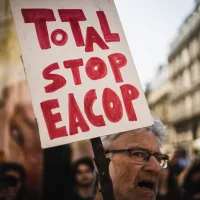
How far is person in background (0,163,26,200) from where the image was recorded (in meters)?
3.71

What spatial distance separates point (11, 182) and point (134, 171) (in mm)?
2036

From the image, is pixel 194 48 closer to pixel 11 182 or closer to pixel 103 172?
pixel 11 182

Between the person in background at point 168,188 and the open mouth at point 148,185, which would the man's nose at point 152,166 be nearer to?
the open mouth at point 148,185

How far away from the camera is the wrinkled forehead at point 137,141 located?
7.43 ft

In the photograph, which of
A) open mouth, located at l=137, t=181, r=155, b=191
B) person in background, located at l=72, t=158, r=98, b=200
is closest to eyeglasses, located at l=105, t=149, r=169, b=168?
open mouth, located at l=137, t=181, r=155, b=191

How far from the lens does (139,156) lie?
223cm

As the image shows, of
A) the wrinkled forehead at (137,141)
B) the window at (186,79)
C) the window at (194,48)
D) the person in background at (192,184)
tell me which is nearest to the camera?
the wrinkled forehead at (137,141)

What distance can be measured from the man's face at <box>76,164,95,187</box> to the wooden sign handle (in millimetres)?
3128

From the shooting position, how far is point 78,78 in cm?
175

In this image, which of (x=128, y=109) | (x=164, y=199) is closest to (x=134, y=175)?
(x=128, y=109)

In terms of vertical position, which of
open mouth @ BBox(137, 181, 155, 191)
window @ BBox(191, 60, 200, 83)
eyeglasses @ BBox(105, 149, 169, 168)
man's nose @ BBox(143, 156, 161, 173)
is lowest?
open mouth @ BBox(137, 181, 155, 191)

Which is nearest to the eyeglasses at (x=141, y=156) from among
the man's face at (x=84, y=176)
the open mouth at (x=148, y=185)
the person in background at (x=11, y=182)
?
the open mouth at (x=148, y=185)

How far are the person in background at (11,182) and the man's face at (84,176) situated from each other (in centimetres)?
87

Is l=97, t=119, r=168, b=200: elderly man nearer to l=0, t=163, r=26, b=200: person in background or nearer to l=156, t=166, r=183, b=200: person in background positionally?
l=0, t=163, r=26, b=200: person in background
